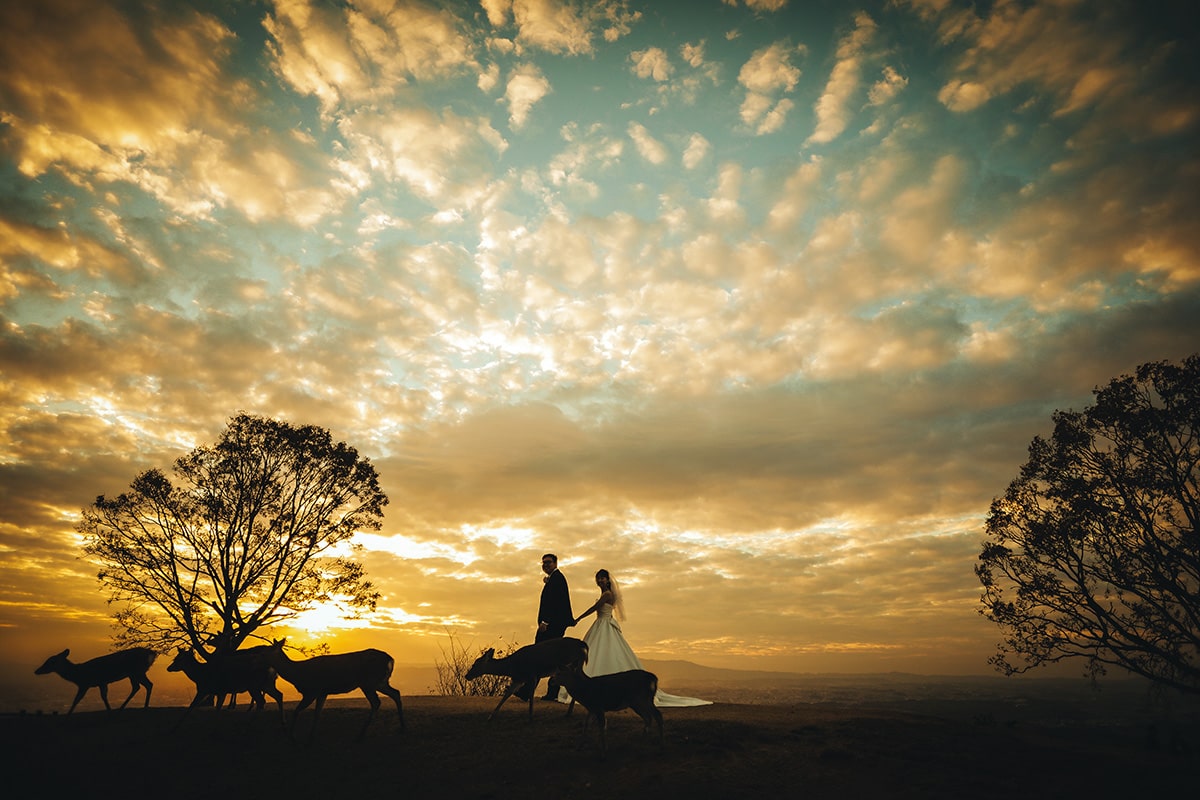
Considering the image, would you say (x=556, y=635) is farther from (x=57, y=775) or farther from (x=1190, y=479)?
(x=1190, y=479)

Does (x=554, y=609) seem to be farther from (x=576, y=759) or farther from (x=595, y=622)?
(x=576, y=759)

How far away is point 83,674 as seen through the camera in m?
16.1

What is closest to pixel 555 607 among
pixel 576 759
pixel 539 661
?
pixel 539 661

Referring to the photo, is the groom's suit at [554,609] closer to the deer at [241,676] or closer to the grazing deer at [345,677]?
the grazing deer at [345,677]

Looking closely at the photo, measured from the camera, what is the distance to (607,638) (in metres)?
16.4

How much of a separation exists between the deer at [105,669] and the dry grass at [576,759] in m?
1.66

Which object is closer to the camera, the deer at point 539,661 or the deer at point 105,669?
the deer at point 539,661

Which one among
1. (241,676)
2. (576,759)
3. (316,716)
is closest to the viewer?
(576,759)

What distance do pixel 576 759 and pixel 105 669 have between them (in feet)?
45.6

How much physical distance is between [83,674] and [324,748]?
930 centimetres

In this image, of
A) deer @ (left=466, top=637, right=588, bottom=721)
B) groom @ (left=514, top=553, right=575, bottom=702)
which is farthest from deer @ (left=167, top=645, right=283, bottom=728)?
groom @ (left=514, top=553, right=575, bottom=702)

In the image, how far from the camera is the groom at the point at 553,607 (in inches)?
650

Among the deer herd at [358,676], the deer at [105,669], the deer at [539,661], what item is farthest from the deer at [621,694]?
the deer at [105,669]

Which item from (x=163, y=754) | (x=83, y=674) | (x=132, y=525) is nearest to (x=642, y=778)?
(x=163, y=754)
